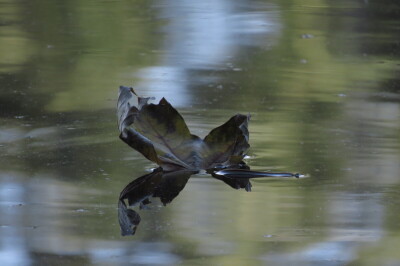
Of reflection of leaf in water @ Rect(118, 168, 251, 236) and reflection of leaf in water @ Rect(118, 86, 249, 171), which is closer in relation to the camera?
reflection of leaf in water @ Rect(118, 168, 251, 236)

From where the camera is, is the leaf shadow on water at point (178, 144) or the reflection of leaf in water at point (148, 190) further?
the leaf shadow on water at point (178, 144)

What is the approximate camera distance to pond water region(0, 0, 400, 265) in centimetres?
→ 205

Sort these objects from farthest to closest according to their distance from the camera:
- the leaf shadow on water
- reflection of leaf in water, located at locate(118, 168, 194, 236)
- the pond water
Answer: the leaf shadow on water, reflection of leaf in water, located at locate(118, 168, 194, 236), the pond water

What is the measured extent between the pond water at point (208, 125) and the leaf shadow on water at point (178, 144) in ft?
0.19

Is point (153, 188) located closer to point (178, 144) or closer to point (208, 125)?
point (178, 144)

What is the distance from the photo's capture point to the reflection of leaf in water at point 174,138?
8.50ft

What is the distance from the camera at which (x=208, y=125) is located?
3.08m

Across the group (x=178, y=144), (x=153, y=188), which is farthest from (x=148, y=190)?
(x=178, y=144)

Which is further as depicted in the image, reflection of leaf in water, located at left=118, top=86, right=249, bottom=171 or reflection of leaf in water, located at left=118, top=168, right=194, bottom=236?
reflection of leaf in water, located at left=118, top=86, right=249, bottom=171

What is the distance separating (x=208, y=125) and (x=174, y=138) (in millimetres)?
450

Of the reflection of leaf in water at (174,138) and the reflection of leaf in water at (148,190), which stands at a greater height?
Result: the reflection of leaf in water at (174,138)

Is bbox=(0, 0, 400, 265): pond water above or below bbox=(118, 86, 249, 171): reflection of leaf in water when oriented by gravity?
below

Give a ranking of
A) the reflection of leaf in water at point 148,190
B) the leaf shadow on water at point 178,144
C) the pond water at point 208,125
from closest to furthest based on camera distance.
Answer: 1. the pond water at point 208,125
2. the reflection of leaf in water at point 148,190
3. the leaf shadow on water at point 178,144

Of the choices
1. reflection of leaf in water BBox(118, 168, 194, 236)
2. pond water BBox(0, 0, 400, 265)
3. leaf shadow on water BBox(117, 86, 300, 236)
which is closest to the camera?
pond water BBox(0, 0, 400, 265)
